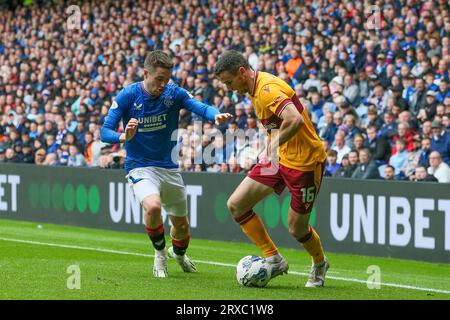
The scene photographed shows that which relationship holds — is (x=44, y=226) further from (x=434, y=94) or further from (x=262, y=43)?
(x=434, y=94)

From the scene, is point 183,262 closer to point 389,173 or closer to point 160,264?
point 160,264

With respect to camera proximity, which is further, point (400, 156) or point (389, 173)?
point (400, 156)

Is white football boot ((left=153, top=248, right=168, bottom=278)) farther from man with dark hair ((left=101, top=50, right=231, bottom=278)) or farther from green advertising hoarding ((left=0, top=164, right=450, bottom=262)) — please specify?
green advertising hoarding ((left=0, top=164, right=450, bottom=262))

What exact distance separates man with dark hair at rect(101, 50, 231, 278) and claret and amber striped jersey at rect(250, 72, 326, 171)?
3.20ft

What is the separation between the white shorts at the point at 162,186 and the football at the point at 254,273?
1.31 metres

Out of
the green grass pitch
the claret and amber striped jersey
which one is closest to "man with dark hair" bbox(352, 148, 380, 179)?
the green grass pitch

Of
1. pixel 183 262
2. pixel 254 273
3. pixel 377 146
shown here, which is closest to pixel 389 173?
pixel 377 146

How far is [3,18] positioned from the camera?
34656 mm

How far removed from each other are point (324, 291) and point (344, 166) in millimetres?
6707

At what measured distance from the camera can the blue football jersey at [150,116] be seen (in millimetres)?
10727

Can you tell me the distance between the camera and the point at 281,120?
31.3ft

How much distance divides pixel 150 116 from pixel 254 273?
215 cm

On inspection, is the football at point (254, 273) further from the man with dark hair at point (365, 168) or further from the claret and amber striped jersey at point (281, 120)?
the man with dark hair at point (365, 168)

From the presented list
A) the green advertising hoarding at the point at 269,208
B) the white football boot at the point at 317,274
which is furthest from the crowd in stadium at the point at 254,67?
the white football boot at the point at 317,274
